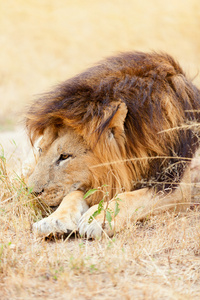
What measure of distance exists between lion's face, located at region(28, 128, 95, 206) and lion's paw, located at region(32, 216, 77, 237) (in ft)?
1.41

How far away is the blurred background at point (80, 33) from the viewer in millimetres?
15508

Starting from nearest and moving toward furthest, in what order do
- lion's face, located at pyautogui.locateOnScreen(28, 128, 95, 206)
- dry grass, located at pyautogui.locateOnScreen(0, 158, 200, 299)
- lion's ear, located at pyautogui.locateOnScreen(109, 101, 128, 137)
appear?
dry grass, located at pyautogui.locateOnScreen(0, 158, 200, 299) < lion's ear, located at pyautogui.locateOnScreen(109, 101, 128, 137) < lion's face, located at pyautogui.locateOnScreen(28, 128, 95, 206)

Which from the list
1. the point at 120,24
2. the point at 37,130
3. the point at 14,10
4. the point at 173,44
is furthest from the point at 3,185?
the point at 14,10

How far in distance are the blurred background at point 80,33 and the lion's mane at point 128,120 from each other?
984 centimetres

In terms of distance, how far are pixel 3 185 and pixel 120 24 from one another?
16015 millimetres

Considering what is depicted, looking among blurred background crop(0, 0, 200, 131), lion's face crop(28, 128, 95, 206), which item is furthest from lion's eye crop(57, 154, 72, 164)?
blurred background crop(0, 0, 200, 131)

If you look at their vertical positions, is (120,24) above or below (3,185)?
above

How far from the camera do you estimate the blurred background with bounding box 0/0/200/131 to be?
15508mm

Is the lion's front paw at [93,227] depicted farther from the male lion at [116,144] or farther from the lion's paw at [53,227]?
the male lion at [116,144]

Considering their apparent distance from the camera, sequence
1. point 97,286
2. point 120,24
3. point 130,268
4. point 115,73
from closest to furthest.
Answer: point 97,286
point 130,268
point 115,73
point 120,24

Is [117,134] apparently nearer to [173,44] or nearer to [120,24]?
[173,44]

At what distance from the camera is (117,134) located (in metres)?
3.83

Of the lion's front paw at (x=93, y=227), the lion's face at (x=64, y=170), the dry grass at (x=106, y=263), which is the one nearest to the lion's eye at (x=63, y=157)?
the lion's face at (x=64, y=170)

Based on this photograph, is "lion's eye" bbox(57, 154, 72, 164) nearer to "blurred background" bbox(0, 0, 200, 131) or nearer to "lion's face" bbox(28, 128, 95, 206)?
"lion's face" bbox(28, 128, 95, 206)
